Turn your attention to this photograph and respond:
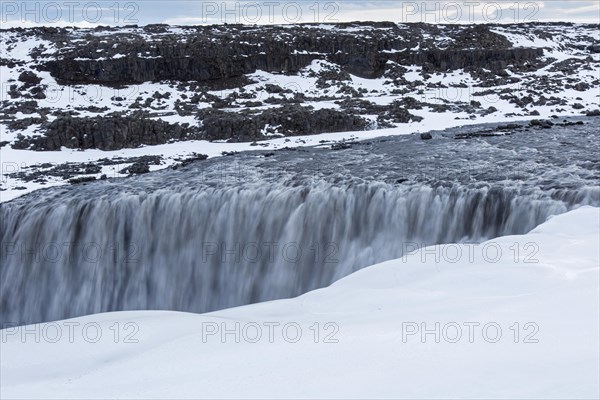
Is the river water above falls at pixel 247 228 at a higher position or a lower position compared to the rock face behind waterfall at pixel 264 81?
lower

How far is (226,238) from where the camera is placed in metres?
14.4

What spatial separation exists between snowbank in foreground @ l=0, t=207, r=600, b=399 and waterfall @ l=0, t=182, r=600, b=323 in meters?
5.31

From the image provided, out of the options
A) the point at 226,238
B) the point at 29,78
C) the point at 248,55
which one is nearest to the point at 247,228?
the point at 226,238

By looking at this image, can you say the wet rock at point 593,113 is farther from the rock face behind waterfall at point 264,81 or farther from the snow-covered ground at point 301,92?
the rock face behind waterfall at point 264,81

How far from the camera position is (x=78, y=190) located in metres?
18.0

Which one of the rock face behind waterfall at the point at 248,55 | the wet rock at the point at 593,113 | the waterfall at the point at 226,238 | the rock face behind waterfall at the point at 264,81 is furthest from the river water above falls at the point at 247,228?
the rock face behind waterfall at the point at 248,55

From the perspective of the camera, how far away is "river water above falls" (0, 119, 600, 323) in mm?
12961

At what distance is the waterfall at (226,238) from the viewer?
12891mm

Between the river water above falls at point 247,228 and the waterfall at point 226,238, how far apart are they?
3cm

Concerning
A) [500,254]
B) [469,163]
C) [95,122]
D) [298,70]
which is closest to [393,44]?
[298,70]

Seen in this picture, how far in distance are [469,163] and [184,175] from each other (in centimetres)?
934

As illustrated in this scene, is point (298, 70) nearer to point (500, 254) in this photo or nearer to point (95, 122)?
point (95, 122)

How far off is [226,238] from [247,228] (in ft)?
1.94

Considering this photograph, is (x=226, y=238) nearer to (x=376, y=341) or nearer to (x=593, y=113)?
(x=376, y=341)
